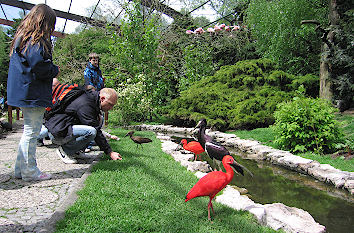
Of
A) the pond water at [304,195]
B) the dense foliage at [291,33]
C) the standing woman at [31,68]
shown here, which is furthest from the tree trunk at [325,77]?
the standing woman at [31,68]

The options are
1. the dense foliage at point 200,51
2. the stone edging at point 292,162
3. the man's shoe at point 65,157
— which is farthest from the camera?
the dense foliage at point 200,51

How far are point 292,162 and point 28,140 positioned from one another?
423cm

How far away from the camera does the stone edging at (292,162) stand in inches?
160

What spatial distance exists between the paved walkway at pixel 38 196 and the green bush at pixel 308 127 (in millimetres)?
3870

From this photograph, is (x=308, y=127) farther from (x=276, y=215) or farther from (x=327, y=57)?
(x=327, y=57)

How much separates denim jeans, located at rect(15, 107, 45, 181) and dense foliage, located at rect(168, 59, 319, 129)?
21.5 feet

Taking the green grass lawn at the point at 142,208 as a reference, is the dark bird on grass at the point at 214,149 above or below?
above

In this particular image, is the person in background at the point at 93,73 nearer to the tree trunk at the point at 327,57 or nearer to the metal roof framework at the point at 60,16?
the tree trunk at the point at 327,57

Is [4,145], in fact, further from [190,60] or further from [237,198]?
[190,60]

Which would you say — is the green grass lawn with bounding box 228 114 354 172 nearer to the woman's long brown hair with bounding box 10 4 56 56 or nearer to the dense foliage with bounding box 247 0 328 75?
the dense foliage with bounding box 247 0 328 75

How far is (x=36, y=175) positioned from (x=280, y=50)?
31.4ft

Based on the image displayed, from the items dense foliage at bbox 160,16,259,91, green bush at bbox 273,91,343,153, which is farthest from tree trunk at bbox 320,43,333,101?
dense foliage at bbox 160,16,259,91

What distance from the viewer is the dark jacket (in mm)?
3557

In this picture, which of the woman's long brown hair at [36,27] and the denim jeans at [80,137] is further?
the denim jeans at [80,137]
